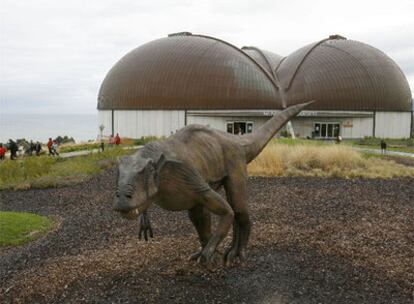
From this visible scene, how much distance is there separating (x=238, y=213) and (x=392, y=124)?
135ft

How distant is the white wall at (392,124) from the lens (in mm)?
41906

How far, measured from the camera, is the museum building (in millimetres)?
39469

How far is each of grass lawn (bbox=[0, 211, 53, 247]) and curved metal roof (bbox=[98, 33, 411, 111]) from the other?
2940cm

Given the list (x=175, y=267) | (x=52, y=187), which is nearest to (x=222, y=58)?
(x=52, y=187)

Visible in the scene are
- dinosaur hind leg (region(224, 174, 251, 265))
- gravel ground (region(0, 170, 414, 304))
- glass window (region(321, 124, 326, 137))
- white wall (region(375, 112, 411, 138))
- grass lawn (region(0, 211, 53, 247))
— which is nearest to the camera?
gravel ground (region(0, 170, 414, 304))

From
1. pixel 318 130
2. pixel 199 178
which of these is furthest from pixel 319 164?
pixel 318 130

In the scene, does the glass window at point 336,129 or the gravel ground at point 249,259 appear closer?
the gravel ground at point 249,259

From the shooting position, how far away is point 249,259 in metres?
6.68

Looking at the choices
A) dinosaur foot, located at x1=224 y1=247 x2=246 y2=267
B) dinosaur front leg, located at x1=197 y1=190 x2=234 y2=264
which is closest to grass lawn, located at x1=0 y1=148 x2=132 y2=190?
dinosaur foot, located at x1=224 y1=247 x2=246 y2=267

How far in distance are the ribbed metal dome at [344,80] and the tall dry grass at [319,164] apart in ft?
75.5

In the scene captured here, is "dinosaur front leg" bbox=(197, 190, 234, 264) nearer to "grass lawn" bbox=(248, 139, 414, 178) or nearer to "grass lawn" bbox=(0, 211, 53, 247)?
"grass lawn" bbox=(0, 211, 53, 247)

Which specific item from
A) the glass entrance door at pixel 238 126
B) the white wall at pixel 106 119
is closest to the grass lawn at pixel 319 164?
the glass entrance door at pixel 238 126

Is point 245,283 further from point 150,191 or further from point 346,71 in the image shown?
point 346,71

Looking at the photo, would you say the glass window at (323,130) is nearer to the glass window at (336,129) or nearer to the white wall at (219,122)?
the white wall at (219,122)
